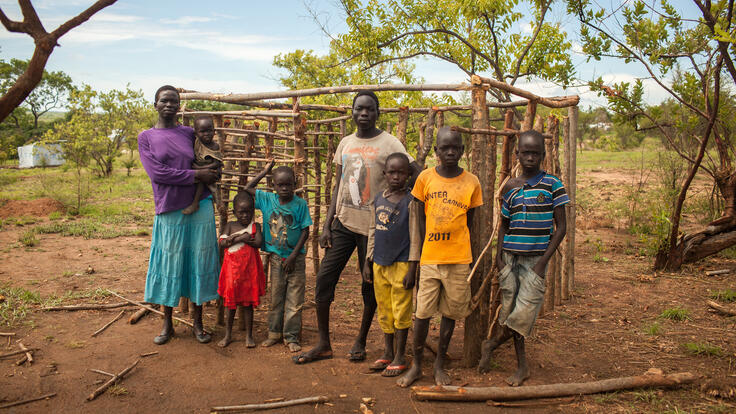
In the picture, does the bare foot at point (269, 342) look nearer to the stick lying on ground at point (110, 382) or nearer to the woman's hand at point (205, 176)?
the stick lying on ground at point (110, 382)

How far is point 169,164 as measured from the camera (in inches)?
158

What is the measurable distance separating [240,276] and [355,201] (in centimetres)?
126

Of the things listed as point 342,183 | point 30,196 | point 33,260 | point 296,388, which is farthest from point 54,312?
point 30,196

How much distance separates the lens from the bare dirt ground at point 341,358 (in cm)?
313

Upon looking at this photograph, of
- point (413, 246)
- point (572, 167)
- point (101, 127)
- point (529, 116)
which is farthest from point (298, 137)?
point (101, 127)

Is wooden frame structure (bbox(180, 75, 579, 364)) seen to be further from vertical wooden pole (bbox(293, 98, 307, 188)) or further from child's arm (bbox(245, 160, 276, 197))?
child's arm (bbox(245, 160, 276, 197))

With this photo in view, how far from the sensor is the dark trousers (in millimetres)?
3688

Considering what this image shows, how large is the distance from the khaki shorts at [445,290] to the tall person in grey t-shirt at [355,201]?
1.79 ft

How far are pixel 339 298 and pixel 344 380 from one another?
2.18m

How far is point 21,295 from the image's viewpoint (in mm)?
5113

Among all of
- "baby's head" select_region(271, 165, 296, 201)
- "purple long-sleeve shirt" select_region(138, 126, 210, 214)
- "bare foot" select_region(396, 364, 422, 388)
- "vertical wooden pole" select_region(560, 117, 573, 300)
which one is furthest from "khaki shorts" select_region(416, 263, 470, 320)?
"vertical wooden pole" select_region(560, 117, 573, 300)

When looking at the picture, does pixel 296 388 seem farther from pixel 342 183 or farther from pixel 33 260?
pixel 33 260

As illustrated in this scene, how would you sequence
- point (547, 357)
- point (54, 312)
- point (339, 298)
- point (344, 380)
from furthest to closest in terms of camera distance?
point (339, 298) → point (54, 312) → point (547, 357) → point (344, 380)

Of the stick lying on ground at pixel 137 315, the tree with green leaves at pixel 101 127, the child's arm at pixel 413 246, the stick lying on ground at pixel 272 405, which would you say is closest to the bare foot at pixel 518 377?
the child's arm at pixel 413 246
